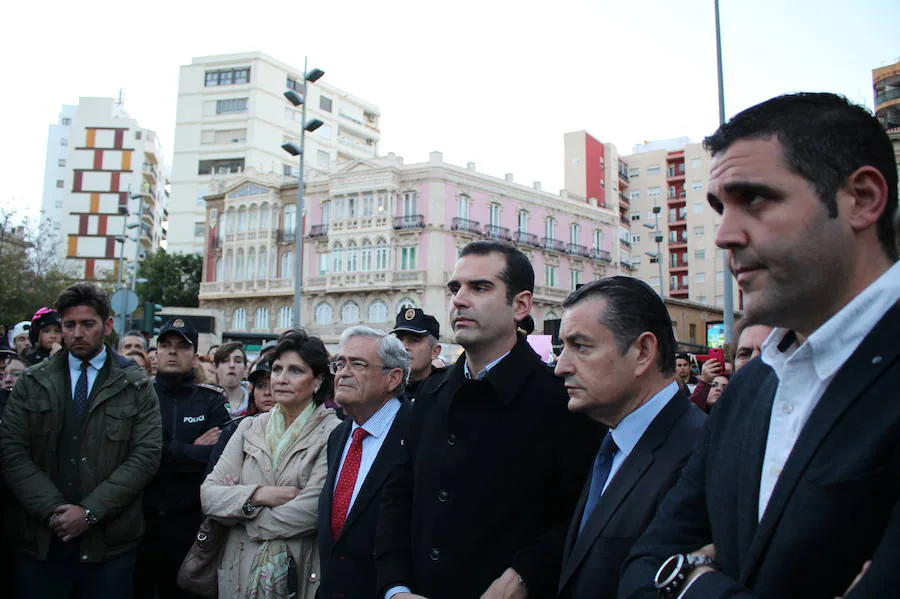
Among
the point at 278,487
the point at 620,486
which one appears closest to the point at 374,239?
the point at 278,487

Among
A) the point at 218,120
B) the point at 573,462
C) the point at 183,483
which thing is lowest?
the point at 183,483

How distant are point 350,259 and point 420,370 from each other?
4259cm

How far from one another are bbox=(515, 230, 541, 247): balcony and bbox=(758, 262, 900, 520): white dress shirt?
48571mm

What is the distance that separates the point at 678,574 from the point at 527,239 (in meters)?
49.3

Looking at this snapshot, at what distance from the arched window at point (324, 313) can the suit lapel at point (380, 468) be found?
44607mm

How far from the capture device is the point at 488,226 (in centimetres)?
4872

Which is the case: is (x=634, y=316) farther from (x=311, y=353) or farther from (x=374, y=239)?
(x=374, y=239)

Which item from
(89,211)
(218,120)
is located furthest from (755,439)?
(89,211)

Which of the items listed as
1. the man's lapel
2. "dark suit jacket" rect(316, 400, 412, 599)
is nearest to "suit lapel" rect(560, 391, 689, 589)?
"dark suit jacket" rect(316, 400, 412, 599)

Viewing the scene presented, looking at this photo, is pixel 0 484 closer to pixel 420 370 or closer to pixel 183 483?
pixel 183 483

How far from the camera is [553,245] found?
2042 inches

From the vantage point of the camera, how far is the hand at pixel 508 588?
9.22 feet

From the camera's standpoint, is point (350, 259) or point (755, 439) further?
point (350, 259)

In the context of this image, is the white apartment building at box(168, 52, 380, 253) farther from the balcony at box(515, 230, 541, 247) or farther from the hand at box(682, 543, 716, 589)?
the hand at box(682, 543, 716, 589)
